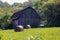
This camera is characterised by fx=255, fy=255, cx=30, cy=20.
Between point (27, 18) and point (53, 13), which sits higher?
point (27, 18)

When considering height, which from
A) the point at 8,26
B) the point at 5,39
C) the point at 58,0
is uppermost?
the point at 5,39

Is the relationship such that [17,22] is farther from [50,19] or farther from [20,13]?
[50,19]

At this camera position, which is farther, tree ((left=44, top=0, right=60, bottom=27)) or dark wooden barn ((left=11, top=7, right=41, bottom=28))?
tree ((left=44, top=0, right=60, bottom=27))

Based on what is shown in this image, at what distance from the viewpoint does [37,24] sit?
57.2 m

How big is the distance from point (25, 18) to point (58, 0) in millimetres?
12860

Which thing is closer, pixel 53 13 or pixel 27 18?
pixel 27 18

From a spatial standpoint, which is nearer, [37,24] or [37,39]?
[37,39]

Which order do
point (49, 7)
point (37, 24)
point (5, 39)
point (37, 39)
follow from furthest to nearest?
point (49, 7), point (37, 24), point (5, 39), point (37, 39)

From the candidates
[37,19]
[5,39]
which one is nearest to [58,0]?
[37,19]

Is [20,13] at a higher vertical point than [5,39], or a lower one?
lower

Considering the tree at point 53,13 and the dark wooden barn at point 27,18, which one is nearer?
the dark wooden barn at point 27,18

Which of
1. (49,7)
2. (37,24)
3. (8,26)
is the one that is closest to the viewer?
(37,24)

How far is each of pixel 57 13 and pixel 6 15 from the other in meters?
15.3

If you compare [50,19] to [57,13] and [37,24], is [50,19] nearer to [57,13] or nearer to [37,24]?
[57,13]
